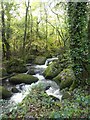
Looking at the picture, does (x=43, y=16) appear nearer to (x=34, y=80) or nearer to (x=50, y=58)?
(x=50, y=58)

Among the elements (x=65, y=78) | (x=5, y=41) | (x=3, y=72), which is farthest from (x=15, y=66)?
(x=65, y=78)

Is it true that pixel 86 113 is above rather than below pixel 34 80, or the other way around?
above

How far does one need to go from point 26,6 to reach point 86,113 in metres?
7.45

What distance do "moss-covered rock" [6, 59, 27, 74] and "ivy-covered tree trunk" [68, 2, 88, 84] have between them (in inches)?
160

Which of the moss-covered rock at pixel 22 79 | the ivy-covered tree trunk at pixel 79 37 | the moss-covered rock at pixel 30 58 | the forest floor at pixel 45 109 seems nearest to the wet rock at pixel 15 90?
the moss-covered rock at pixel 22 79

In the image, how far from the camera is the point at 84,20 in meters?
5.26

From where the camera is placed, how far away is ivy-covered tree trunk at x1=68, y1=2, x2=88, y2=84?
524 centimetres

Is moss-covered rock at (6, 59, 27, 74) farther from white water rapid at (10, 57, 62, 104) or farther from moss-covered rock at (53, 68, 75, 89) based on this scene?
moss-covered rock at (53, 68, 75, 89)

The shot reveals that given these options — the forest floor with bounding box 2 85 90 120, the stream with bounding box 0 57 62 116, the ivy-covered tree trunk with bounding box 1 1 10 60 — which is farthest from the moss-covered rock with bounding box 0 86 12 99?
the ivy-covered tree trunk with bounding box 1 1 10 60

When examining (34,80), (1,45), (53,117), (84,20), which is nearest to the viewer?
(53,117)

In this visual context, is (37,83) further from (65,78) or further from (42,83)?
(42,83)

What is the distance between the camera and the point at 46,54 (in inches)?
416

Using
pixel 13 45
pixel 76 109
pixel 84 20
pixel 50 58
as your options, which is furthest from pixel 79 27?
pixel 13 45

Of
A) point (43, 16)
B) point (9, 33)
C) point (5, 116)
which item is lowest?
point (5, 116)
